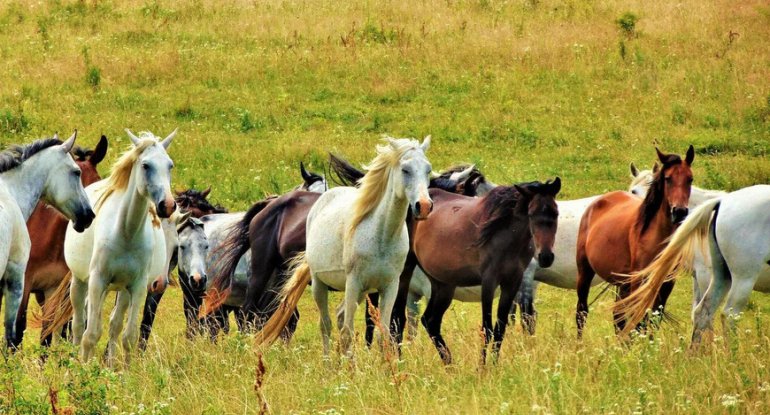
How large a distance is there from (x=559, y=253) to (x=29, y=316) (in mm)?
5642

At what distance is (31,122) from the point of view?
60.5ft

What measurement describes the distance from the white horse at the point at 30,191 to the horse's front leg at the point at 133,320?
618 mm

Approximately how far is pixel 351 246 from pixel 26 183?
2340 mm

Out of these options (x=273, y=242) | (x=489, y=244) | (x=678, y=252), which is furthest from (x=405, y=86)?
(x=678, y=252)

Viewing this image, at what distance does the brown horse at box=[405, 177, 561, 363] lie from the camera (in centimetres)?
921

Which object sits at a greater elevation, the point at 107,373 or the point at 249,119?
the point at 107,373

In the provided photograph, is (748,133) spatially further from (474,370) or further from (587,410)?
(587,410)

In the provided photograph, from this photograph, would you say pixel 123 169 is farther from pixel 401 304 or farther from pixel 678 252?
pixel 678 252

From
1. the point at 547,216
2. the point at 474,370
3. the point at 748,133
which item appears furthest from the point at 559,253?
the point at 748,133

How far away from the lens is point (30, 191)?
8305 mm

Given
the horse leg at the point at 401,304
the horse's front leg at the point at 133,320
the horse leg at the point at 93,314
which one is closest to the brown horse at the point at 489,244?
the horse leg at the point at 401,304

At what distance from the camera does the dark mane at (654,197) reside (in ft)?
33.1

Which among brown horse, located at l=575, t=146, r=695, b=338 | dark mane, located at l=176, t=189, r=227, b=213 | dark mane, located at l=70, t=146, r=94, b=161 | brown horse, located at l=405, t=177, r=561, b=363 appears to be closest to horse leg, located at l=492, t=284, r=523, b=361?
brown horse, located at l=405, t=177, r=561, b=363

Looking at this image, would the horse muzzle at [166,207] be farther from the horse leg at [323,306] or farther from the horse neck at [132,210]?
the horse leg at [323,306]
